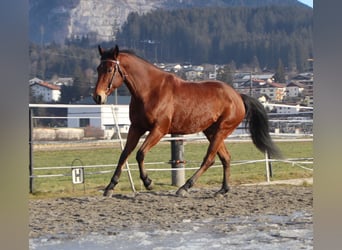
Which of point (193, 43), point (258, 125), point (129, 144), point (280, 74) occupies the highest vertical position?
point (193, 43)

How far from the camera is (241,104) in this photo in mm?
4426

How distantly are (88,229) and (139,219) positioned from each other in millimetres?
386

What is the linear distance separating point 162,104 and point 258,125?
3.07ft

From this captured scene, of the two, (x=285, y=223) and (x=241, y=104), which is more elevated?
(x=241, y=104)

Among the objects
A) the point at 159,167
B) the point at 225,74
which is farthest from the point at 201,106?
the point at 159,167

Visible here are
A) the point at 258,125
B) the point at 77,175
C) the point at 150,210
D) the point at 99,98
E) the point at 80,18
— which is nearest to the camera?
the point at 99,98

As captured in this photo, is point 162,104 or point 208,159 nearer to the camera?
point 162,104

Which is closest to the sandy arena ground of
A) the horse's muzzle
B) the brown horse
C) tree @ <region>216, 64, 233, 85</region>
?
the brown horse

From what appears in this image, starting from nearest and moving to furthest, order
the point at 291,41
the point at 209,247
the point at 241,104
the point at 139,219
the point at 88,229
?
the point at 209,247 < the point at 88,229 < the point at 139,219 < the point at 241,104 < the point at 291,41

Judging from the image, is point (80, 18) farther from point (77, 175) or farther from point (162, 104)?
point (162, 104)

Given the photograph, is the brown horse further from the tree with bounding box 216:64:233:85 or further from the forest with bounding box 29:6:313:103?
the forest with bounding box 29:6:313:103

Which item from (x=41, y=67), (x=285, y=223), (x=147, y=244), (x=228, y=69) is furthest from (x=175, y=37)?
(x=147, y=244)

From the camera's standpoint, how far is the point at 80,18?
5309 mm
